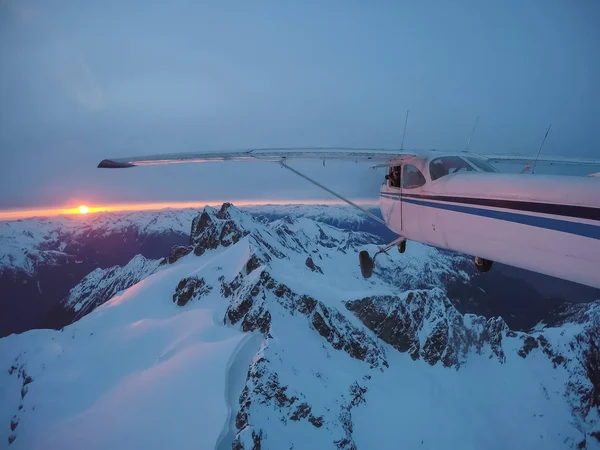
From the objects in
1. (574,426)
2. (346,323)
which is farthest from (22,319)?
(574,426)

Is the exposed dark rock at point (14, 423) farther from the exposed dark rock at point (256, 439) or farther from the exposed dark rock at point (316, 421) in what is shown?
the exposed dark rock at point (316, 421)

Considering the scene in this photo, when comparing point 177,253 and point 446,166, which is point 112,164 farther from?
point 177,253

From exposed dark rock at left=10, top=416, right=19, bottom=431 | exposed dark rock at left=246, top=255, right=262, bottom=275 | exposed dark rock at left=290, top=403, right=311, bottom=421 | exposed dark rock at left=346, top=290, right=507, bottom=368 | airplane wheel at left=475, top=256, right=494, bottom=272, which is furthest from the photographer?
exposed dark rock at left=346, top=290, right=507, bottom=368

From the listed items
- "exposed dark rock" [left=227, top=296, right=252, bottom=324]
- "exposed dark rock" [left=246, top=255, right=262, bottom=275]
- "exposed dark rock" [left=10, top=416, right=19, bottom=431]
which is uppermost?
"exposed dark rock" [left=246, top=255, right=262, bottom=275]

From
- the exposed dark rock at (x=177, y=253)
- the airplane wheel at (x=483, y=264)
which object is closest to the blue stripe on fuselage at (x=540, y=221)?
the airplane wheel at (x=483, y=264)

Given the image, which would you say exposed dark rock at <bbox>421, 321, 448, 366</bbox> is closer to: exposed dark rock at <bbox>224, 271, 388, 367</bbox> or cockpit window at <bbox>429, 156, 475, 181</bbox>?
exposed dark rock at <bbox>224, 271, 388, 367</bbox>

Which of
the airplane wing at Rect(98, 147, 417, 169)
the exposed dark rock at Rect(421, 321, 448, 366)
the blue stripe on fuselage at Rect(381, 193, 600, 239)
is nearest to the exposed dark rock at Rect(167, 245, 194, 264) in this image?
the exposed dark rock at Rect(421, 321, 448, 366)

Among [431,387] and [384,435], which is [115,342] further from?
[431,387]
